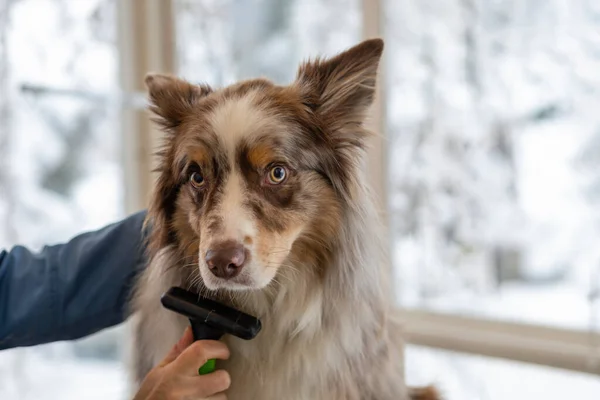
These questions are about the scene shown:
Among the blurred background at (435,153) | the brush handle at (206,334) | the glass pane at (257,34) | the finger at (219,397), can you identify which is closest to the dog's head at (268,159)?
the brush handle at (206,334)

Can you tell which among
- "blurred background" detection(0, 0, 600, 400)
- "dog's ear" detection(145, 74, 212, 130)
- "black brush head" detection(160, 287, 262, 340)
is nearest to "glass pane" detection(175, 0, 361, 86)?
"blurred background" detection(0, 0, 600, 400)

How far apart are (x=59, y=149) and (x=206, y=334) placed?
171 centimetres

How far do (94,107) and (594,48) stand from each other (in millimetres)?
2009

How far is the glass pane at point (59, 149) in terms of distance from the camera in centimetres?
232

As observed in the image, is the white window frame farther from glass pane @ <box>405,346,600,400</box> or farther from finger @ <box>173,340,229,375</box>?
finger @ <box>173,340,229,375</box>

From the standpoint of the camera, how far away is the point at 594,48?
6.23 ft

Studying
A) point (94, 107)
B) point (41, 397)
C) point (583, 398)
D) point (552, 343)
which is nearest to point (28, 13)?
point (94, 107)

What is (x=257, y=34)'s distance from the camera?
2734 mm

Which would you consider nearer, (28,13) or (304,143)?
(304,143)

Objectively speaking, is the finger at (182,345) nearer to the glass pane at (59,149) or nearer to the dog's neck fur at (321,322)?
the dog's neck fur at (321,322)

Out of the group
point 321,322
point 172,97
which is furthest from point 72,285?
point 321,322

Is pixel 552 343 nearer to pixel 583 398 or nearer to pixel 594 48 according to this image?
pixel 583 398

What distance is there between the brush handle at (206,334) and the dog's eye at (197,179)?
27cm

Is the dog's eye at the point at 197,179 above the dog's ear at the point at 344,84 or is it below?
below
